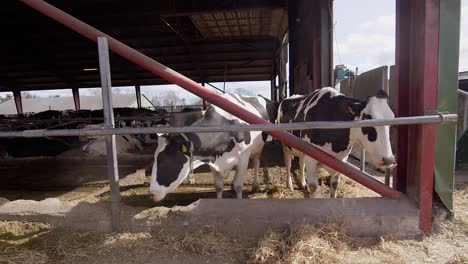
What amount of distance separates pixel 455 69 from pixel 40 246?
4026mm

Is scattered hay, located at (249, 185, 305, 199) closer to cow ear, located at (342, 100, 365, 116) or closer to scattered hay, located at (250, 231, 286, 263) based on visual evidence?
cow ear, located at (342, 100, 365, 116)

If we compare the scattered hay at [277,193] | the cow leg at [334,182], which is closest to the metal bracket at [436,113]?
the cow leg at [334,182]

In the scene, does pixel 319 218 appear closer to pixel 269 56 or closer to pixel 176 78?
pixel 176 78

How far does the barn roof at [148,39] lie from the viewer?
9328mm

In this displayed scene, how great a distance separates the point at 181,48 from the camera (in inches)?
593

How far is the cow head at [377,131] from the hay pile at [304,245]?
2.94 ft

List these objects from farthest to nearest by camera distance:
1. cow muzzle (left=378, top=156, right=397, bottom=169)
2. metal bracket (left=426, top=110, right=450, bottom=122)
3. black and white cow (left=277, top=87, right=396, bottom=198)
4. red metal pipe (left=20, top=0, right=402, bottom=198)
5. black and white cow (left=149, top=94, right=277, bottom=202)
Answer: black and white cow (left=149, top=94, right=277, bottom=202) → black and white cow (left=277, top=87, right=396, bottom=198) → cow muzzle (left=378, top=156, right=397, bottom=169) → red metal pipe (left=20, top=0, right=402, bottom=198) → metal bracket (left=426, top=110, right=450, bottom=122)

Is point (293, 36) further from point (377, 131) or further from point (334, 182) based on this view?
point (377, 131)

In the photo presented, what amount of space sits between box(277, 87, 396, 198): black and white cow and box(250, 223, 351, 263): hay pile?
0.95 m

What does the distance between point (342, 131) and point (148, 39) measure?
456 inches

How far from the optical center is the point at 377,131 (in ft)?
10.9

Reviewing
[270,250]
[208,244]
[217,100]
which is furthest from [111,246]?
[217,100]

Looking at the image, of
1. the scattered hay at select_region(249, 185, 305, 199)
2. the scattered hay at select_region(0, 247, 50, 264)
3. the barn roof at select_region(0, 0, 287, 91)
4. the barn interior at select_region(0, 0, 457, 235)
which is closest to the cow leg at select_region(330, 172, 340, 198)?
the scattered hay at select_region(249, 185, 305, 199)

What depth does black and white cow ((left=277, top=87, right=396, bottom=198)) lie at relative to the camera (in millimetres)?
3273
